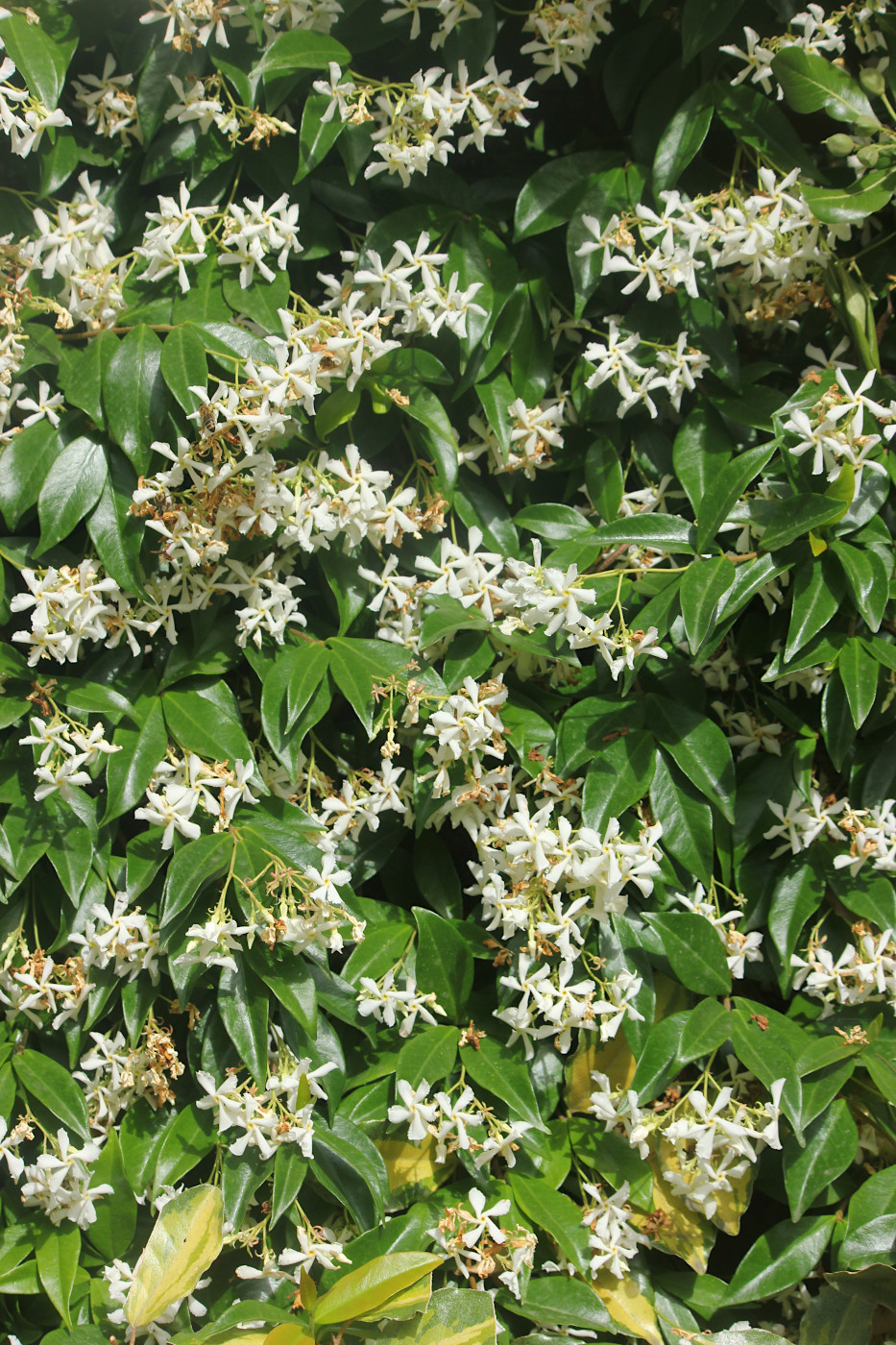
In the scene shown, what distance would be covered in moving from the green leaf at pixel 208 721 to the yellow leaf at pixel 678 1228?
764 mm

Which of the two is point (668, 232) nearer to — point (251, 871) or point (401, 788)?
point (401, 788)

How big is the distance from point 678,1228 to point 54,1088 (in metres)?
0.82

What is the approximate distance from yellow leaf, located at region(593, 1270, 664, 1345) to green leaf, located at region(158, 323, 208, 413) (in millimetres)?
1212

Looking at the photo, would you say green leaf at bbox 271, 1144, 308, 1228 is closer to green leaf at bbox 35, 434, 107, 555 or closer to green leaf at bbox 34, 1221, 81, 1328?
Answer: green leaf at bbox 34, 1221, 81, 1328

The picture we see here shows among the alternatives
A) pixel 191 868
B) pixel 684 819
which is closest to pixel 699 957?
pixel 684 819

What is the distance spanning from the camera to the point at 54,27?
126 cm

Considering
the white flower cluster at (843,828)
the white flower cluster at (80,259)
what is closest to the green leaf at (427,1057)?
the white flower cluster at (843,828)

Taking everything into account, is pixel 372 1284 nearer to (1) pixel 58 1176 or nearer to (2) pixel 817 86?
(1) pixel 58 1176

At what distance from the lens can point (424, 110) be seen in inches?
46.8

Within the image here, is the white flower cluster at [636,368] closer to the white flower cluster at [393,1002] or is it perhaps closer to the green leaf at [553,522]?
the green leaf at [553,522]

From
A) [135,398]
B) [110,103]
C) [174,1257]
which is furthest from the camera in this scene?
[110,103]

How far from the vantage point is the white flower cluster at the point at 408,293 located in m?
1.22

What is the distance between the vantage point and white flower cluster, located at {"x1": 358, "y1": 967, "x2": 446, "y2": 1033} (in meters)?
1.22

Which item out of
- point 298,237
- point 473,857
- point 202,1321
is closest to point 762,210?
point 298,237
